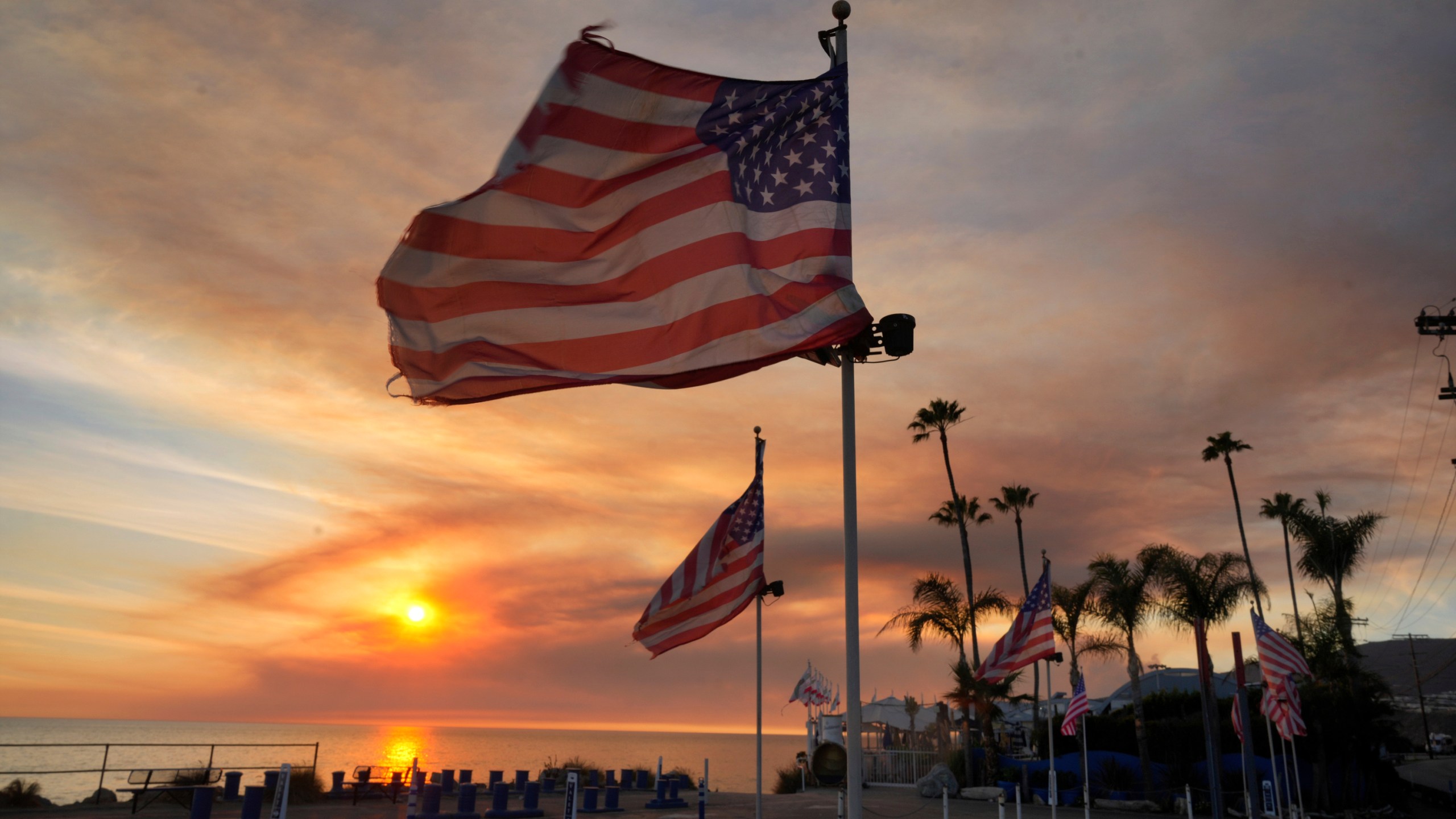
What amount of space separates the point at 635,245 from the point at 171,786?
25.4 meters

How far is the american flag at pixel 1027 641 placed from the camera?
2138 centimetres

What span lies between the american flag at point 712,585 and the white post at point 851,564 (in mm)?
8916

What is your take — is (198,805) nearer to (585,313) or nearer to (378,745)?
(585,313)

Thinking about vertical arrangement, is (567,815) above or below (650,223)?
below

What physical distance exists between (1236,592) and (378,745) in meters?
195

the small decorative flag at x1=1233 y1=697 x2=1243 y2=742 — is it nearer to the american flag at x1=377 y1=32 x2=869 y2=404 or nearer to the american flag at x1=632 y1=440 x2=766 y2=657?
the american flag at x1=632 y1=440 x2=766 y2=657

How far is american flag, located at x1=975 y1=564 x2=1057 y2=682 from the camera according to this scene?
2138cm

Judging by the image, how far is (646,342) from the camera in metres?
8.16

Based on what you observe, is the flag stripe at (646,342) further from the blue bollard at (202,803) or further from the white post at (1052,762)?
the blue bollard at (202,803)

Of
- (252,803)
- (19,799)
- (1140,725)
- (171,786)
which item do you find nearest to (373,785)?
(171,786)

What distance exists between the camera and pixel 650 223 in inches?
335

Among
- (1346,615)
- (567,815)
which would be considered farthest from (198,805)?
(1346,615)

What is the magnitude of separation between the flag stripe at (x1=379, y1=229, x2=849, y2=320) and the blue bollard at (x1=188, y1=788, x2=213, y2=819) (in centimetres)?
1699

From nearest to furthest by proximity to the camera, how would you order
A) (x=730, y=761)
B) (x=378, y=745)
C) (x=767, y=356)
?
(x=767, y=356), (x=730, y=761), (x=378, y=745)
